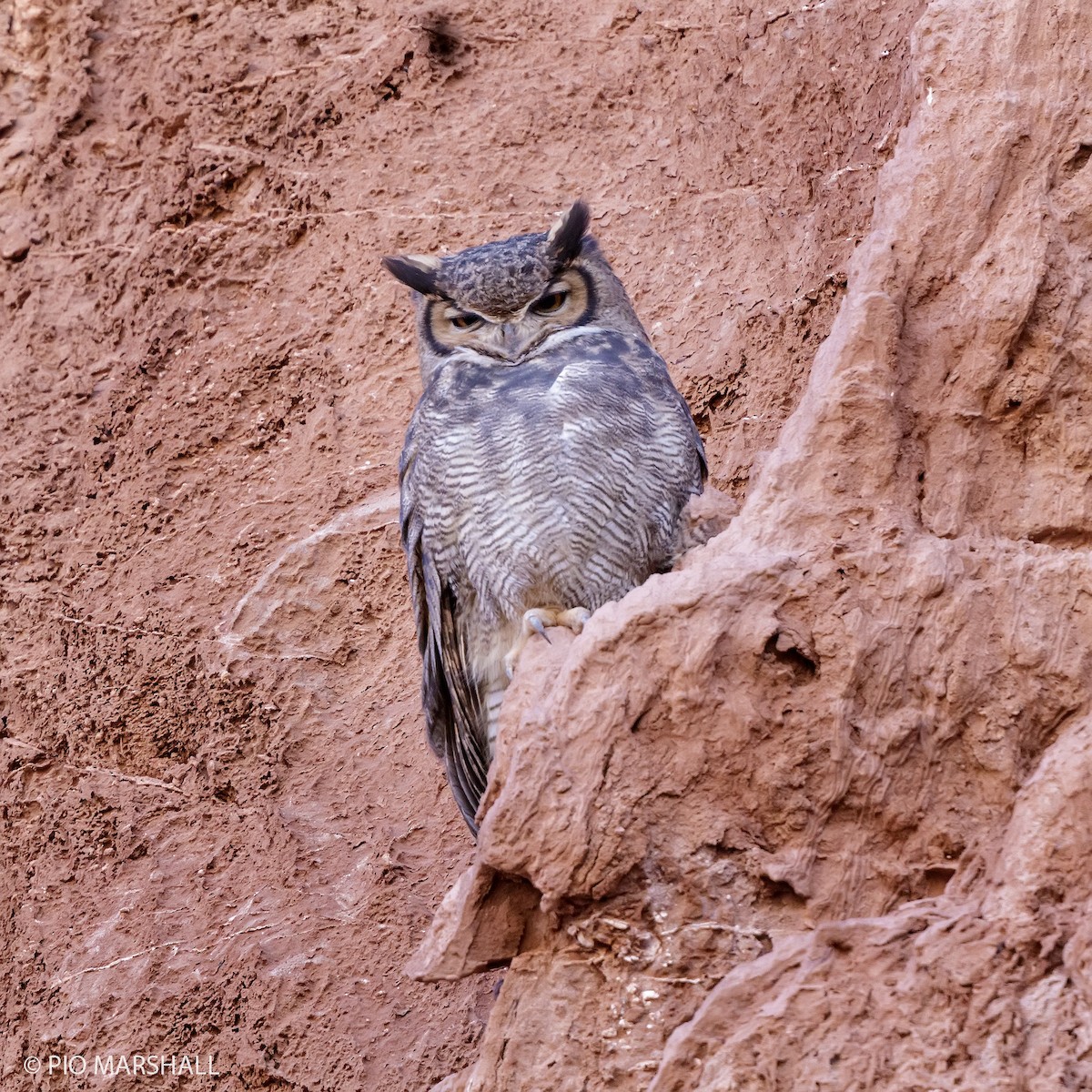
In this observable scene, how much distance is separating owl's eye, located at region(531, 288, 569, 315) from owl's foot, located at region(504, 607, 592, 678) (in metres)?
0.70

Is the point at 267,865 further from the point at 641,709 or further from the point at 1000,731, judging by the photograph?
the point at 1000,731

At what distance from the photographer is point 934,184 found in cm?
302

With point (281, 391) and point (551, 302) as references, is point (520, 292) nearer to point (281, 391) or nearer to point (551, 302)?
point (551, 302)

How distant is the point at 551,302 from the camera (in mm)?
3584

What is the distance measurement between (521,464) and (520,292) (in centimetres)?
46

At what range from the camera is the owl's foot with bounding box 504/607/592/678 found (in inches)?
125

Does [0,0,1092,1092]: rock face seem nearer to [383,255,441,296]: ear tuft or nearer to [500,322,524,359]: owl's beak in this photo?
[500,322,524,359]: owl's beak

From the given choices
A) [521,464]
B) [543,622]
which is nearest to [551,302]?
[521,464]

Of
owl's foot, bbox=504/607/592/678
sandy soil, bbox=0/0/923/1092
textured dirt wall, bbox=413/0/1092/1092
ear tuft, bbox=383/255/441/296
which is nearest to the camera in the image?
textured dirt wall, bbox=413/0/1092/1092

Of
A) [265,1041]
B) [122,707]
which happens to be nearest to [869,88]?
[122,707]

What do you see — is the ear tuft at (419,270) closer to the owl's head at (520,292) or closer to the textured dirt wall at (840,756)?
the owl's head at (520,292)

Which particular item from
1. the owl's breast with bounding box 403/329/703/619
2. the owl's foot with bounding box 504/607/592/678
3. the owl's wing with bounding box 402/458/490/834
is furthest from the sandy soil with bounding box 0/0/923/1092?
the owl's foot with bounding box 504/607/592/678

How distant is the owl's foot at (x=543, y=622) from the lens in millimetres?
3178

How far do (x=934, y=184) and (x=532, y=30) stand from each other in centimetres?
236
